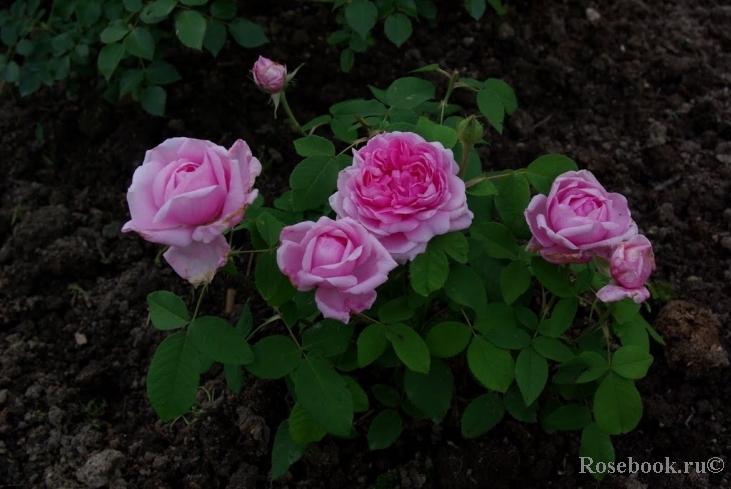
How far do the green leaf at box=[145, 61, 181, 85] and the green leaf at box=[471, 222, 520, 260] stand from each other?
1.41 meters

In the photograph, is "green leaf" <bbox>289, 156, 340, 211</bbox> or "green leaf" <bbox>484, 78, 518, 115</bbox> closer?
"green leaf" <bbox>289, 156, 340, 211</bbox>

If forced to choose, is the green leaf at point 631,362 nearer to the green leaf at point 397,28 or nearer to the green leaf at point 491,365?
the green leaf at point 491,365

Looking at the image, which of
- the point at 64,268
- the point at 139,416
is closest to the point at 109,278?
the point at 64,268

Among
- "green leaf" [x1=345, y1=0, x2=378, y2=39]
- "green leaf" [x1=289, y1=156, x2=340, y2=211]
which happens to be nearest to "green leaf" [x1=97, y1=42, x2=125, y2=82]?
"green leaf" [x1=345, y1=0, x2=378, y2=39]

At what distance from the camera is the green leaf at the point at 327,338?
5.31ft

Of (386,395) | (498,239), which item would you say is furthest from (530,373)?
(386,395)

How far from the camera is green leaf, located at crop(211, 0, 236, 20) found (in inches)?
97.0

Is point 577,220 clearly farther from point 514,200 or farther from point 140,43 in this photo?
point 140,43

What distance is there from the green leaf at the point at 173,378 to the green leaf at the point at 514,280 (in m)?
0.67

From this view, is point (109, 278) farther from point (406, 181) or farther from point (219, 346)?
point (406, 181)

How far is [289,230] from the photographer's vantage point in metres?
1.37

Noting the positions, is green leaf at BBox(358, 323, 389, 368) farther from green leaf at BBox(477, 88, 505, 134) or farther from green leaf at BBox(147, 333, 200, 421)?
green leaf at BBox(477, 88, 505, 134)

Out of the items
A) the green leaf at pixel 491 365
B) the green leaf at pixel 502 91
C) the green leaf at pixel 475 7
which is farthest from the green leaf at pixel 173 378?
the green leaf at pixel 475 7

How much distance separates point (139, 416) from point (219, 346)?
33.1 inches
